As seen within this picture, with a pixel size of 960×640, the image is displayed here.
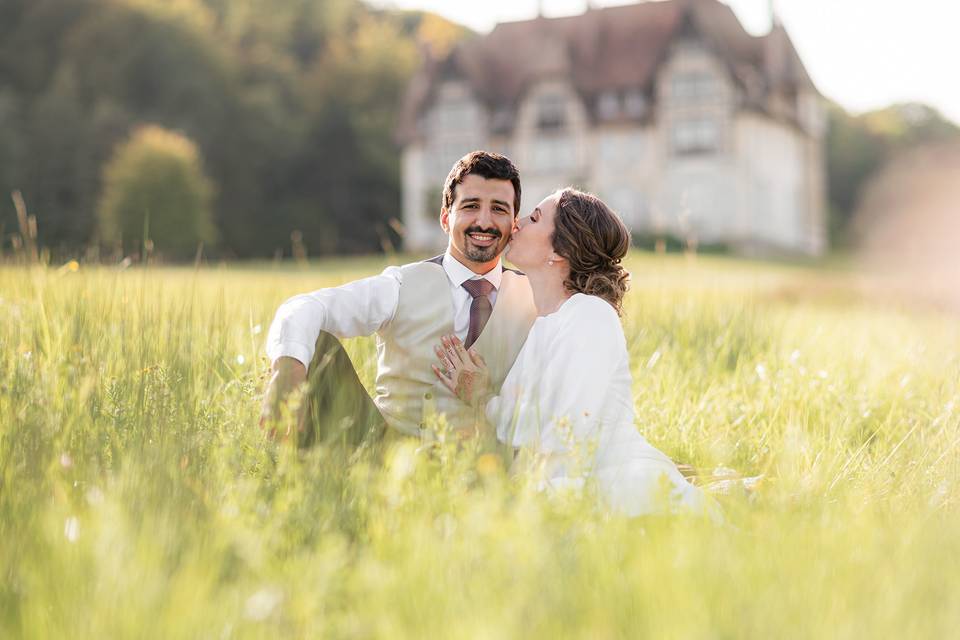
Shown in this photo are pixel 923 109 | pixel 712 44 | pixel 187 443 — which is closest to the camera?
pixel 187 443

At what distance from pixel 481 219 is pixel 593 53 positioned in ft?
133

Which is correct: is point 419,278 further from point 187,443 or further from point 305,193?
point 305,193

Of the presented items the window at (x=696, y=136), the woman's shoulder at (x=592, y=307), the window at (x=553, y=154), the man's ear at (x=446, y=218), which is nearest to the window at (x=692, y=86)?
the window at (x=696, y=136)

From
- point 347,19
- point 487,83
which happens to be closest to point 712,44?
point 487,83

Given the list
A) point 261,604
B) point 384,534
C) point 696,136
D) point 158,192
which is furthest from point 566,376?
point 696,136

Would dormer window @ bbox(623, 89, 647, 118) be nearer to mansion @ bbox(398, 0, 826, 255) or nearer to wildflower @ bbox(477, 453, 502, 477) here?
mansion @ bbox(398, 0, 826, 255)

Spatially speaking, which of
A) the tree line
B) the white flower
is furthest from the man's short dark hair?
the tree line

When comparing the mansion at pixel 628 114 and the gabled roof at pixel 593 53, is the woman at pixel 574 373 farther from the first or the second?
the gabled roof at pixel 593 53

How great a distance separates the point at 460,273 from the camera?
5078 millimetres

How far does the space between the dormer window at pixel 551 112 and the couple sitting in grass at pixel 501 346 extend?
39669mm

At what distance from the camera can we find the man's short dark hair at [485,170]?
4.98m

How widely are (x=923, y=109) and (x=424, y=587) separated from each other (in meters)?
79.9

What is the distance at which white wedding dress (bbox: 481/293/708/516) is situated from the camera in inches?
147

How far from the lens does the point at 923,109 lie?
7419 cm
